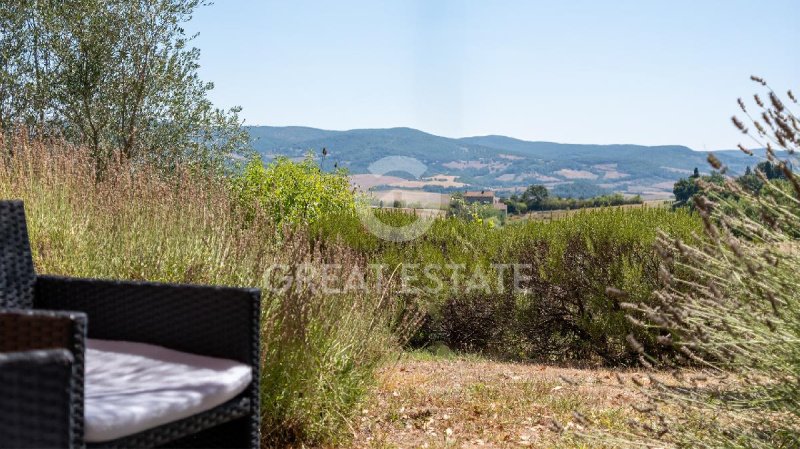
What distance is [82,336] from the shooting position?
1755 millimetres

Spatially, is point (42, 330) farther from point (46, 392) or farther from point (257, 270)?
point (257, 270)

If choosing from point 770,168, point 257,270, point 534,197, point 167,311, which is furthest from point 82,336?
point 534,197

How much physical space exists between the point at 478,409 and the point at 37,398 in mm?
3379

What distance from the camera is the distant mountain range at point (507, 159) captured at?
9831 cm

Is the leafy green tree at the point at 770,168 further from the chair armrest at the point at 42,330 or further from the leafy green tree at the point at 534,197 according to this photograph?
the leafy green tree at the point at 534,197

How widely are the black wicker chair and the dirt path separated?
159 centimetres

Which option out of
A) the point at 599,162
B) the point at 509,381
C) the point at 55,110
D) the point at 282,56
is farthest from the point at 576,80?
the point at 599,162

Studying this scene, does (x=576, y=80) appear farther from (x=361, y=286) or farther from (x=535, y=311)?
(x=361, y=286)

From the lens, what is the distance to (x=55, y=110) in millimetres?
12469

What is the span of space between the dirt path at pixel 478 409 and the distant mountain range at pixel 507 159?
81.4 meters

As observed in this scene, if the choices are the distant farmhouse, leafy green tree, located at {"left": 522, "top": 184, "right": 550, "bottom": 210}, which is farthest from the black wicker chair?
leafy green tree, located at {"left": 522, "top": 184, "right": 550, "bottom": 210}

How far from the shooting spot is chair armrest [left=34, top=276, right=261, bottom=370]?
2.43m

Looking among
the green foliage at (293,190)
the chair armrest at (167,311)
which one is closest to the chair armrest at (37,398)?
the chair armrest at (167,311)

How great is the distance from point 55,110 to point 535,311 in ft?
28.4
